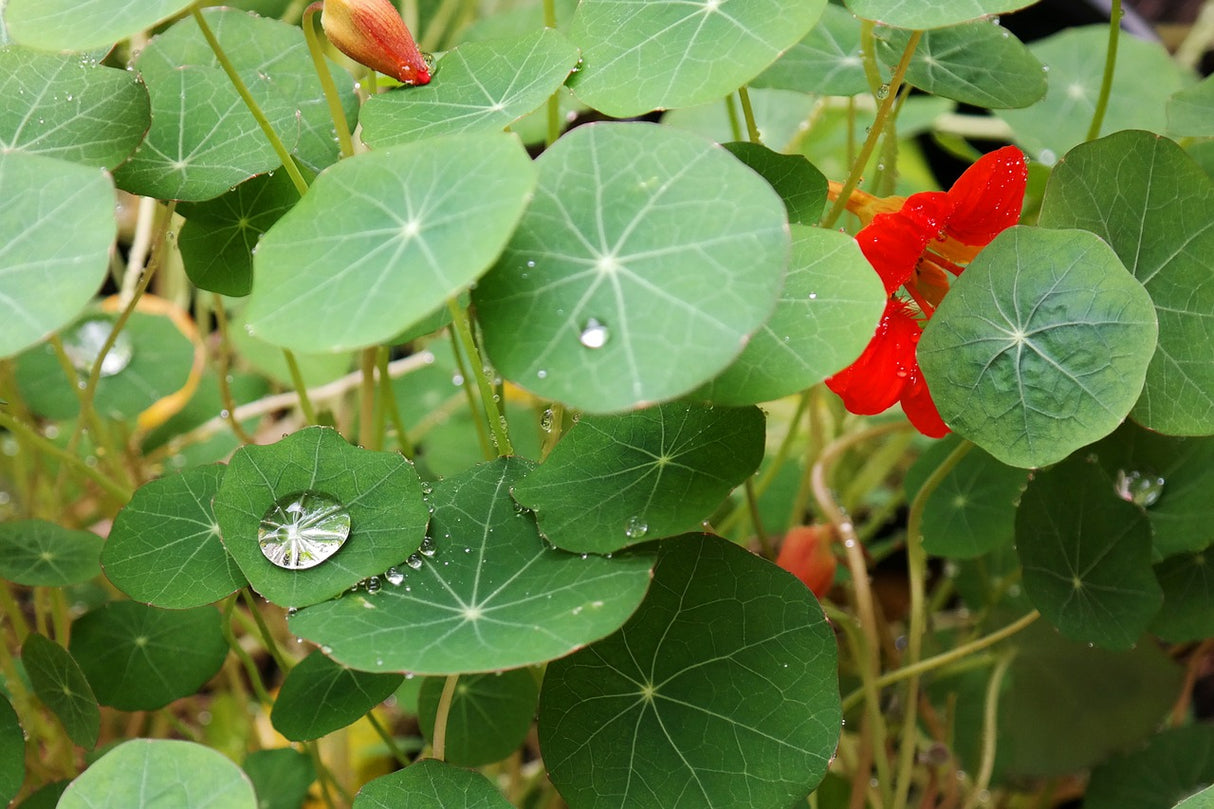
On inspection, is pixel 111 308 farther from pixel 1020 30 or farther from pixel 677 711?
pixel 1020 30

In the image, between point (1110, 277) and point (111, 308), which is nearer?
point (1110, 277)

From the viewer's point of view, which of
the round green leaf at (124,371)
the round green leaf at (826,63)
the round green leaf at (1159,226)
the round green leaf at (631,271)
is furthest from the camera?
the round green leaf at (124,371)

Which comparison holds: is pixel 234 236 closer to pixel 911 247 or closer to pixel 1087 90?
pixel 911 247

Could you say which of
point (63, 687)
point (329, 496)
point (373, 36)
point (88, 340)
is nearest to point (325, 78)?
point (373, 36)

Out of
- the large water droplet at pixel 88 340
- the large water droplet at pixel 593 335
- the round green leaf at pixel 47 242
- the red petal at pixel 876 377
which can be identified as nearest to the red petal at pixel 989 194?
the red petal at pixel 876 377

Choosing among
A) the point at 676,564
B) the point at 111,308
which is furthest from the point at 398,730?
the point at 676,564

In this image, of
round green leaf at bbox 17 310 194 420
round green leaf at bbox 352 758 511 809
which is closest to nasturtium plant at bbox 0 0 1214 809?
round green leaf at bbox 352 758 511 809

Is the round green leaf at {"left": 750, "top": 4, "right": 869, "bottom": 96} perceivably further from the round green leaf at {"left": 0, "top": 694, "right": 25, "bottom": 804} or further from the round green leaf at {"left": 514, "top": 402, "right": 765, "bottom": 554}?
the round green leaf at {"left": 0, "top": 694, "right": 25, "bottom": 804}

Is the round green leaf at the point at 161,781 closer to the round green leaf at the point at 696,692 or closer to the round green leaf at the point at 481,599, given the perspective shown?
the round green leaf at the point at 481,599
